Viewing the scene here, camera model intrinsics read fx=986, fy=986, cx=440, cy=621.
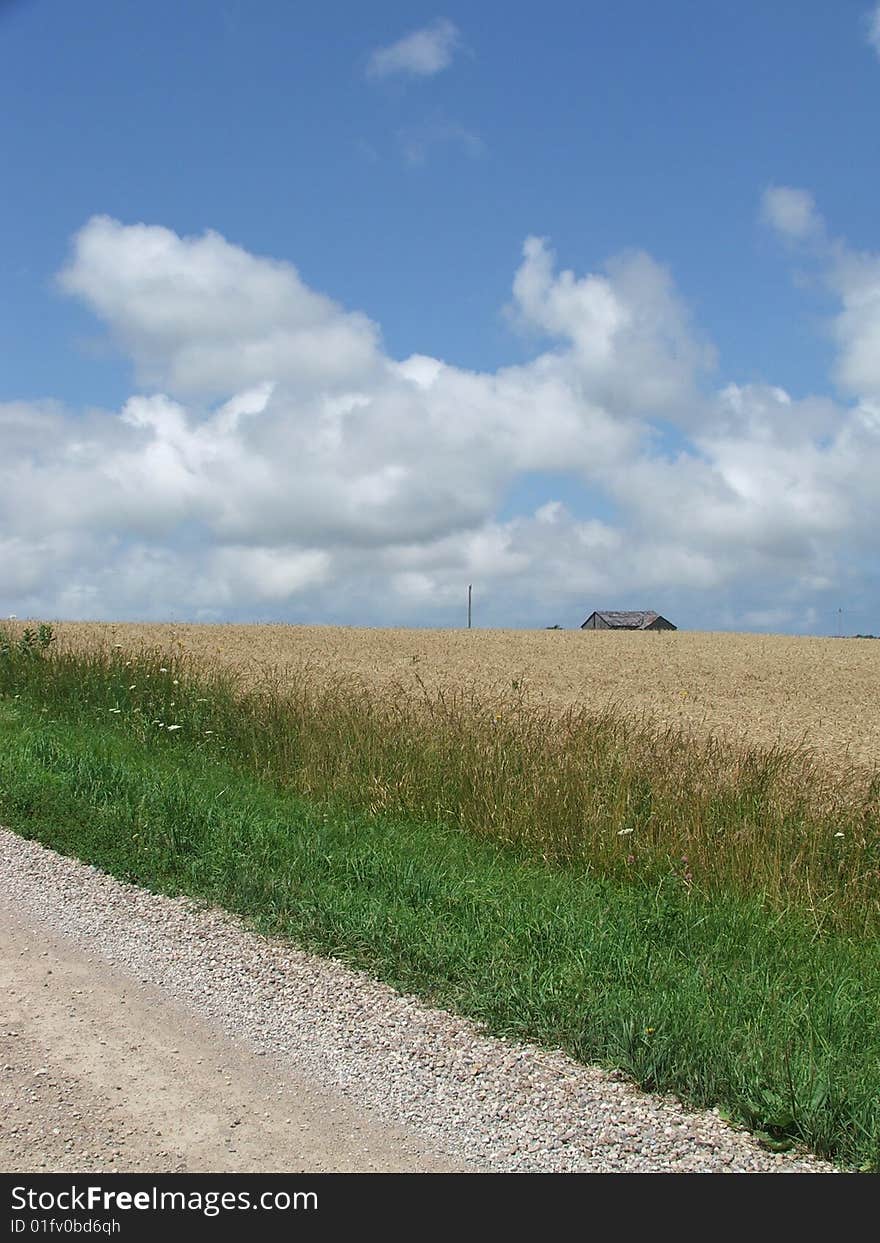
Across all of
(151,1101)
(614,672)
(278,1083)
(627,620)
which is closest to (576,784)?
(278,1083)

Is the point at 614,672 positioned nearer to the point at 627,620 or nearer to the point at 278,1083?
the point at 278,1083

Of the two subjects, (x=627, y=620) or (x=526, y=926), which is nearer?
(x=526, y=926)

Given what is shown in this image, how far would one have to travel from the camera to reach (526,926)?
641cm

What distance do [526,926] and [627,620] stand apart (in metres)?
83.5

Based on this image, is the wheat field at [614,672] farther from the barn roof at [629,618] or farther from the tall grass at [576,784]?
the barn roof at [629,618]

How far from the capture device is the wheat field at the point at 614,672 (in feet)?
55.5

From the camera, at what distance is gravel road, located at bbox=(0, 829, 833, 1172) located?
4035mm

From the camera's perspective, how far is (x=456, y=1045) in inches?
196

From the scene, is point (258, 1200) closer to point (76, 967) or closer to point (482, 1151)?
point (482, 1151)

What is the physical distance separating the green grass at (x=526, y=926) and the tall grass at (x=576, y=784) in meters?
0.16

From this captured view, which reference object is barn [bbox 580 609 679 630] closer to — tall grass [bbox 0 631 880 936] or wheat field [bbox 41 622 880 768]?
wheat field [bbox 41 622 880 768]

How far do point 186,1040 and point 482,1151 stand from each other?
5.82ft

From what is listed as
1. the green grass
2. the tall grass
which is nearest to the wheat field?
the tall grass

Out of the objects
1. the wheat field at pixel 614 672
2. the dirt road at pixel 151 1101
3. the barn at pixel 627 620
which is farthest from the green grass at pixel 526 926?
the barn at pixel 627 620
